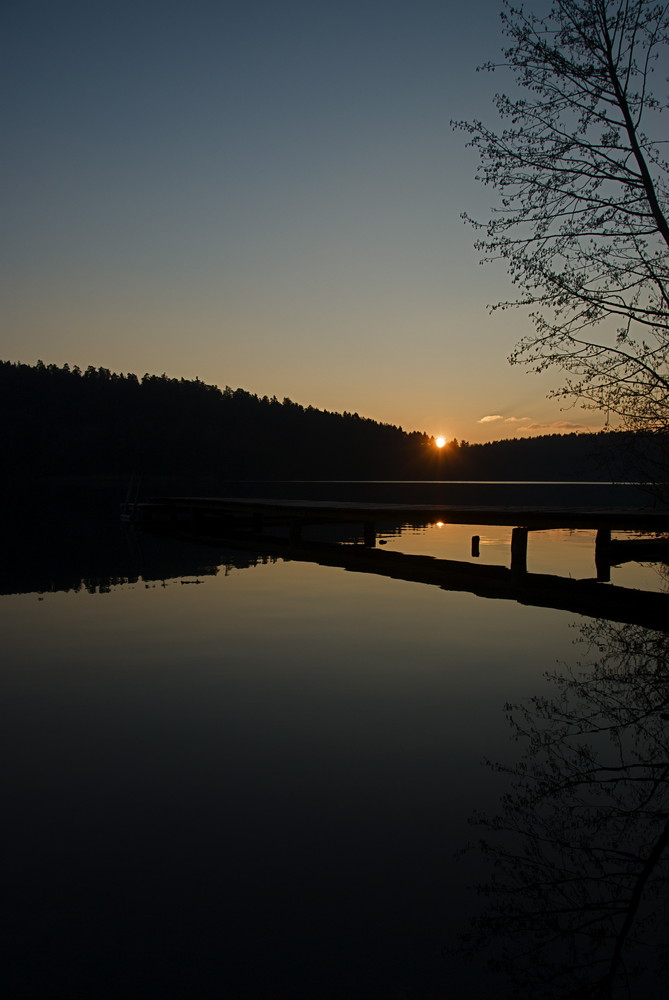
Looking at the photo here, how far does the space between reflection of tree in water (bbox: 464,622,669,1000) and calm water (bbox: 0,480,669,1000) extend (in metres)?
0.02

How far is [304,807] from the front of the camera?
223 inches

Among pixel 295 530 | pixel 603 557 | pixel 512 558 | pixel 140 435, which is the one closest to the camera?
pixel 512 558

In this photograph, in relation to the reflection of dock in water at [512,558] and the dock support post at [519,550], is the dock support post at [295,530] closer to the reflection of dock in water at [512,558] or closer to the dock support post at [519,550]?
the reflection of dock in water at [512,558]

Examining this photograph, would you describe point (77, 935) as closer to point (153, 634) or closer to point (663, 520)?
point (153, 634)

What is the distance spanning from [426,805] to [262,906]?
5.85 feet

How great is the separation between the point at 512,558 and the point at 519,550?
323mm

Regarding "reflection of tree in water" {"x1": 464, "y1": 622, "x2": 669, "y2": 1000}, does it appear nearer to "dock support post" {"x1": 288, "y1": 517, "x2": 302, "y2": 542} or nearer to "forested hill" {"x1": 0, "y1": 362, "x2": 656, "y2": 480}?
"dock support post" {"x1": 288, "y1": 517, "x2": 302, "y2": 542}

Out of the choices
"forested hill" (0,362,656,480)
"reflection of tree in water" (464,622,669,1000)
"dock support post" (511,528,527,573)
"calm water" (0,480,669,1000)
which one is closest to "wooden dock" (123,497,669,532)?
"dock support post" (511,528,527,573)

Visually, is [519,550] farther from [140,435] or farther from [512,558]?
[140,435]

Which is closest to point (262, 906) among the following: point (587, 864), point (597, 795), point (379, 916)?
point (379, 916)

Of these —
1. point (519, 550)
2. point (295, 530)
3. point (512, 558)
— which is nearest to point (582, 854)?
point (519, 550)

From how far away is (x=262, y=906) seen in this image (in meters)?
4.30

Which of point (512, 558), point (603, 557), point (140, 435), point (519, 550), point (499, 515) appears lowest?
point (603, 557)

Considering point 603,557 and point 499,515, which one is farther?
point 603,557
